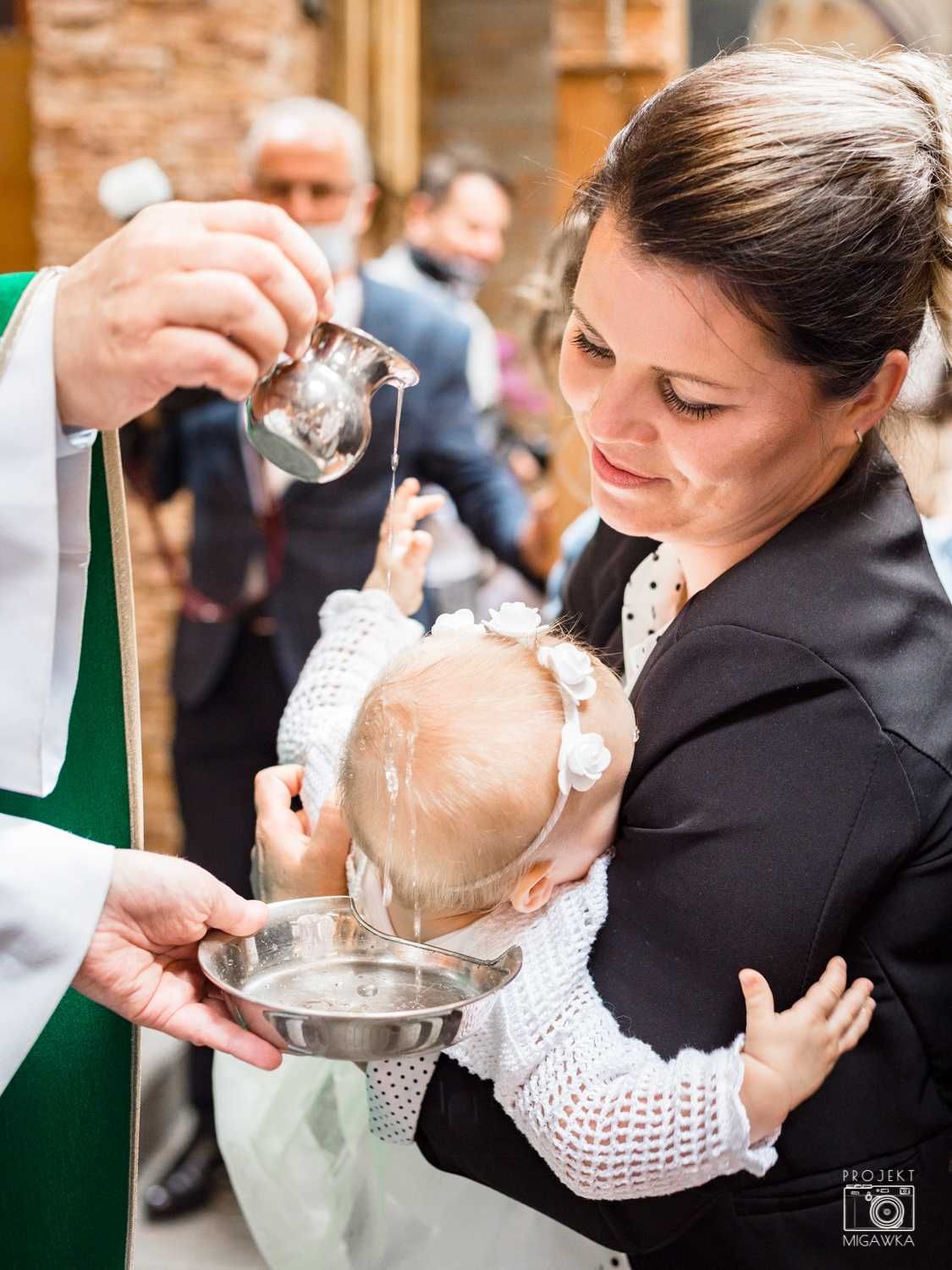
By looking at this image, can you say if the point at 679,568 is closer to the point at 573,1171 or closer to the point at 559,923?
the point at 559,923

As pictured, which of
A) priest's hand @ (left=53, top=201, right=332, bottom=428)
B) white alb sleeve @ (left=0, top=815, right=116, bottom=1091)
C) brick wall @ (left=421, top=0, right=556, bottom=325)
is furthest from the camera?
brick wall @ (left=421, top=0, right=556, bottom=325)

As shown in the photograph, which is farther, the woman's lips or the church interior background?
the church interior background

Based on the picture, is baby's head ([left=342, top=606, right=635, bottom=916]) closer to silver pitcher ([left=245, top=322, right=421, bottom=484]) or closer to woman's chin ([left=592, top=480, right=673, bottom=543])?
woman's chin ([left=592, top=480, right=673, bottom=543])

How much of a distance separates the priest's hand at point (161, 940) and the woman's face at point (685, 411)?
1.71ft

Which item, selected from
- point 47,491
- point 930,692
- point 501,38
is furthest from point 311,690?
point 501,38

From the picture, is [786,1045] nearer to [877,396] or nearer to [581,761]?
[581,761]

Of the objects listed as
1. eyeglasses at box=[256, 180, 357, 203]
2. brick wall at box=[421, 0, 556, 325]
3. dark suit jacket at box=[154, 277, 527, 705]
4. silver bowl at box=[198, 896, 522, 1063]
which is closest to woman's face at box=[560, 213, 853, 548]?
silver bowl at box=[198, 896, 522, 1063]

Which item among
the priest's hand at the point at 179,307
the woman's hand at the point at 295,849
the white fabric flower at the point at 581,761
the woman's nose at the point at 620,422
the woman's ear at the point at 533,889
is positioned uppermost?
the priest's hand at the point at 179,307

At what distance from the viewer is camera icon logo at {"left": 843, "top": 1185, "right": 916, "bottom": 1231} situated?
122 cm

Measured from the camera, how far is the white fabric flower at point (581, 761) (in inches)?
47.5

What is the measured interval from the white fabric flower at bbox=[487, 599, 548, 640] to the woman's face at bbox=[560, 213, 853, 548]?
12 cm

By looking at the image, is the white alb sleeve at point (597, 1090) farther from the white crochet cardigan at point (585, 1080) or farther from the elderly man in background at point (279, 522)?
the elderly man in background at point (279, 522)

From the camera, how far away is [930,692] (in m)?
1.21

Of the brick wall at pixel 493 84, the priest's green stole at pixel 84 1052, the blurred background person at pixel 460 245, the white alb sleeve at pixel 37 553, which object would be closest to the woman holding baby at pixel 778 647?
the priest's green stole at pixel 84 1052
